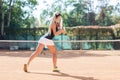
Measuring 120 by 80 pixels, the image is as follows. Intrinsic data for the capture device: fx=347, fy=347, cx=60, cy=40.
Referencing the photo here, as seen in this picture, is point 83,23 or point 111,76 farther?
point 83,23

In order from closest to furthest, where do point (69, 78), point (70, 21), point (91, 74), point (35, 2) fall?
point (69, 78) < point (91, 74) < point (35, 2) < point (70, 21)

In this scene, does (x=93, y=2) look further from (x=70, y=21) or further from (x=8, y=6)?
(x=8, y=6)

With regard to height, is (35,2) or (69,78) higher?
(35,2)

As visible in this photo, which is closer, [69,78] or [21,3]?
[69,78]

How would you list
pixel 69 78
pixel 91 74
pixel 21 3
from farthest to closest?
pixel 21 3
pixel 91 74
pixel 69 78

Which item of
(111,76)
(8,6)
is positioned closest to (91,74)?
(111,76)

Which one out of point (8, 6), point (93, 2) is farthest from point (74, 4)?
point (8, 6)

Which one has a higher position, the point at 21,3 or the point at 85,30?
the point at 21,3

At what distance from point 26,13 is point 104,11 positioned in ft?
38.2

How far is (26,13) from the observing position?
3775 centimetres

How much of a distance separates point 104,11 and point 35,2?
11111 mm

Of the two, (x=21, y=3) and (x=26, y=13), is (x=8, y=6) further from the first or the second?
(x=26, y=13)

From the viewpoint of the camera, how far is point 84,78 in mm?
8547

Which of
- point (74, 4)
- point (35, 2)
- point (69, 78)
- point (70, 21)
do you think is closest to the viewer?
point (69, 78)
